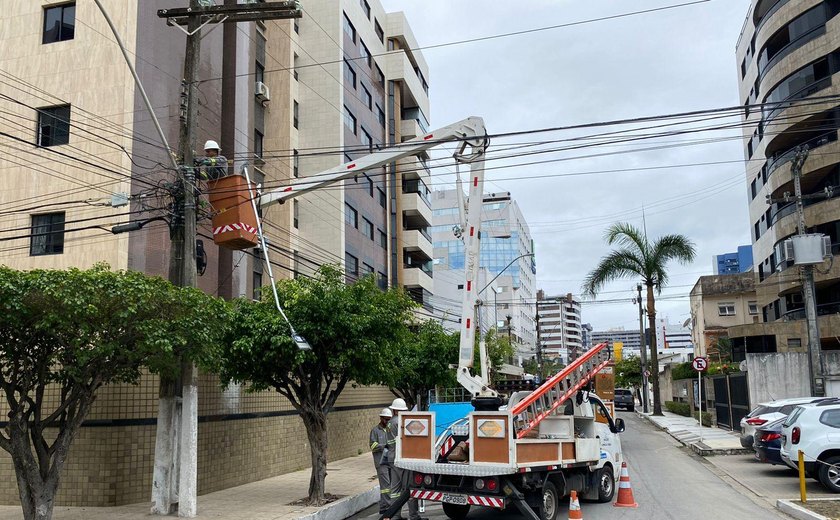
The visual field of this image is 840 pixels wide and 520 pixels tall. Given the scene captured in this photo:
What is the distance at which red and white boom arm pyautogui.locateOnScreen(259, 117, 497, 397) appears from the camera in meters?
11.8

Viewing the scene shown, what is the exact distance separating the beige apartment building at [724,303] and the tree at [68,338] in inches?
2273

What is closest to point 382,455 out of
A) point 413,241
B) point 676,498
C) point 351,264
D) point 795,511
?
point 676,498

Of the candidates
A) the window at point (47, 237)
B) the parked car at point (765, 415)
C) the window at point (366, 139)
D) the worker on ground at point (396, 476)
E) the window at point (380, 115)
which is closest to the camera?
the worker on ground at point (396, 476)

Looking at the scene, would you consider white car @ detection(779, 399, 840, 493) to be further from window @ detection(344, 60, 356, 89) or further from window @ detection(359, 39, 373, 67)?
window @ detection(359, 39, 373, 67)

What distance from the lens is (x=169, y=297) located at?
9.53 meters

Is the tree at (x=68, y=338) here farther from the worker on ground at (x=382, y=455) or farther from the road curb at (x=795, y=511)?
the road curb at (x=795, y=511)

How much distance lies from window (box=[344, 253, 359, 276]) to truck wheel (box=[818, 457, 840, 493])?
77.7 feet

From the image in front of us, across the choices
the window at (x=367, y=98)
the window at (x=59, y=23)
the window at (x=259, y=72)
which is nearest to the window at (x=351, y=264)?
the window at (x=259, y=72)

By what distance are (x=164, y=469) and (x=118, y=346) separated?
10.1 feet

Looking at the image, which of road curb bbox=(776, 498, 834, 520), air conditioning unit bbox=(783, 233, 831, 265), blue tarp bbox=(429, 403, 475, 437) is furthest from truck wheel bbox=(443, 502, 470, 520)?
air conditioning unit bbox=(783, 233, 831, 265)

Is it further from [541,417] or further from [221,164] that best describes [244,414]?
[541,417]

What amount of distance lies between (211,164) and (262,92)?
61.6 feet

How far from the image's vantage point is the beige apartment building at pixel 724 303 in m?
61.1

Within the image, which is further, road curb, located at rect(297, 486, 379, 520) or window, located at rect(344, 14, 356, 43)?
window, located at rect(344, 14, 356, 43)
